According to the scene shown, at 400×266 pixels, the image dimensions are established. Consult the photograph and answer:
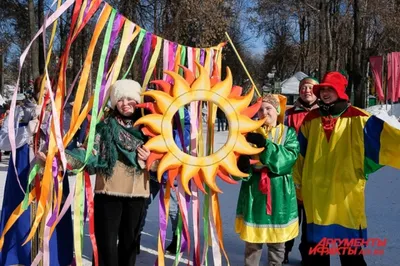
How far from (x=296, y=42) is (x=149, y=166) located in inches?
1152

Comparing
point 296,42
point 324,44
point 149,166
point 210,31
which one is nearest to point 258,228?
point 149,166

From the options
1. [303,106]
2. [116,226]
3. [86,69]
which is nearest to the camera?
[86,69]

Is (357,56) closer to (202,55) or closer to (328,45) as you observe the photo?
(328,45)

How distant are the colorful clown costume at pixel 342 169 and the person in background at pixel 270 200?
16 cm

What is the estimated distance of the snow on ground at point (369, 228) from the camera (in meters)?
3.69

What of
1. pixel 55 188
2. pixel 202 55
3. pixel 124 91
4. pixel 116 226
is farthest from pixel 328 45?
pixel 55 188

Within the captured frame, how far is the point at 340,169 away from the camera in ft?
9.24

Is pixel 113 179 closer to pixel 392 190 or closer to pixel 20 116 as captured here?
pixel 20 116

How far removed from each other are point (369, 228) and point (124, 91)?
119 inches

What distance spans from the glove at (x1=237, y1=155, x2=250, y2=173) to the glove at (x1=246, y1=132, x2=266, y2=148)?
0.37ft

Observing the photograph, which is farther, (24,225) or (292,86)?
(292,86)

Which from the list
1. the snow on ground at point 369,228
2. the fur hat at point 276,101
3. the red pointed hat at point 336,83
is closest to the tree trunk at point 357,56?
the snow on ground at point 369,228

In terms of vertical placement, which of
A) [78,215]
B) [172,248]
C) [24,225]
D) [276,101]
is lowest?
[172,248]

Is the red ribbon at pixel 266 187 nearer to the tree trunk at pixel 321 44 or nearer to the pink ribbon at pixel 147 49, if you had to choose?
the pink ribbon at pixel 147 49
